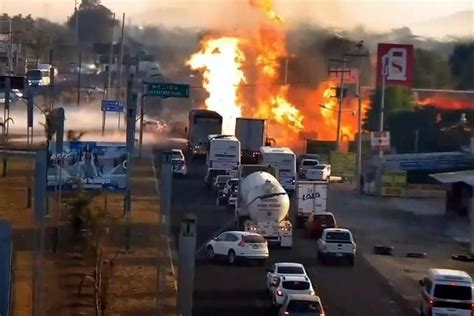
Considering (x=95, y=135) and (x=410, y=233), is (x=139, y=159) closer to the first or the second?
(x=95, y=135)

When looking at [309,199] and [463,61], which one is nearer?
[309,199]

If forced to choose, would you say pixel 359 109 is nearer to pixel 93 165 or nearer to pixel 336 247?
pixel 93 165

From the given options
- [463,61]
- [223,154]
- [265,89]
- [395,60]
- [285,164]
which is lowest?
[285,164]

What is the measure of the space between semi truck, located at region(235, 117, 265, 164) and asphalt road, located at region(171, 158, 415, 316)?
18.2 m

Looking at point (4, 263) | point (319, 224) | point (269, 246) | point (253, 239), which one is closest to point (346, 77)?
point (319, 224)

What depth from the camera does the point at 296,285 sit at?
24500 millimetres

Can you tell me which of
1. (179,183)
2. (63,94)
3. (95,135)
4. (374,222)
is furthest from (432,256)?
(63,94)

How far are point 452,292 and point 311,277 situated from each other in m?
6.36

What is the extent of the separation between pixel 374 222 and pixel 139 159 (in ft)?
58.8

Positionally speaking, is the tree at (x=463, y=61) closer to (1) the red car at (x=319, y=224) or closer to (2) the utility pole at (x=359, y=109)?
(2) the utility pole at (x=359, y=109)

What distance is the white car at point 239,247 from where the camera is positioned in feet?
100

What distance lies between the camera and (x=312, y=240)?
36.4 m

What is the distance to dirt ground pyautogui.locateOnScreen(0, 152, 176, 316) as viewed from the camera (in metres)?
24.0

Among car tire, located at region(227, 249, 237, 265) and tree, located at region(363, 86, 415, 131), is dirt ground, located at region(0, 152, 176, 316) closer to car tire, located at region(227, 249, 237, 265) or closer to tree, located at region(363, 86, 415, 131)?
car tire, located at region(227, 249, 237, 265)
